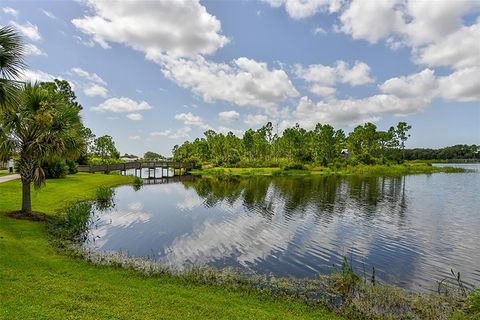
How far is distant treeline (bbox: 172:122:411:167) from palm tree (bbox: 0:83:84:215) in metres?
83.1

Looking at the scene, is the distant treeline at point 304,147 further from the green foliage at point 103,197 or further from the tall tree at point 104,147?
the green foliage at point 103,197

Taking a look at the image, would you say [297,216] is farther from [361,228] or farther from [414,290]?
[414,290]

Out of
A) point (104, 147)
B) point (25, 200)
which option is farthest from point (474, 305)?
point (104, 147)

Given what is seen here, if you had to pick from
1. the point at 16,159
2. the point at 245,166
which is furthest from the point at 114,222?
the point at 245,166

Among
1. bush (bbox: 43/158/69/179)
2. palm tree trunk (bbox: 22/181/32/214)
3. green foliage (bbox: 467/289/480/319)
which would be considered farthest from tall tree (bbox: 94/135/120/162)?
green foliage (bbox: 467/289/480/319)

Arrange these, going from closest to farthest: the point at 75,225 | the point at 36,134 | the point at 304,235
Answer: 1. the point at 36,134
2. the point at 75,225
3. the point at 304,235

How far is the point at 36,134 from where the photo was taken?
722 inches

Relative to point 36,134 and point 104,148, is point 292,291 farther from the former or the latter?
point 104,148

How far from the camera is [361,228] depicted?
22.3 m

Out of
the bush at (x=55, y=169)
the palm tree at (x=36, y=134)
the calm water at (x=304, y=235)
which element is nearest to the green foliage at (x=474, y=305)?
the calm water at (x=304, y=235)

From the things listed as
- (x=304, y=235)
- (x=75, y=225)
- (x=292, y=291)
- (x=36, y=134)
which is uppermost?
(x=36, y=134)

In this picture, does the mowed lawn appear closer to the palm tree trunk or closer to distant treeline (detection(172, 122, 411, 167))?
the palm tree trunk

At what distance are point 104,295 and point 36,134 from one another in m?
13.9

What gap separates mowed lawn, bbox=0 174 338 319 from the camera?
800cm
